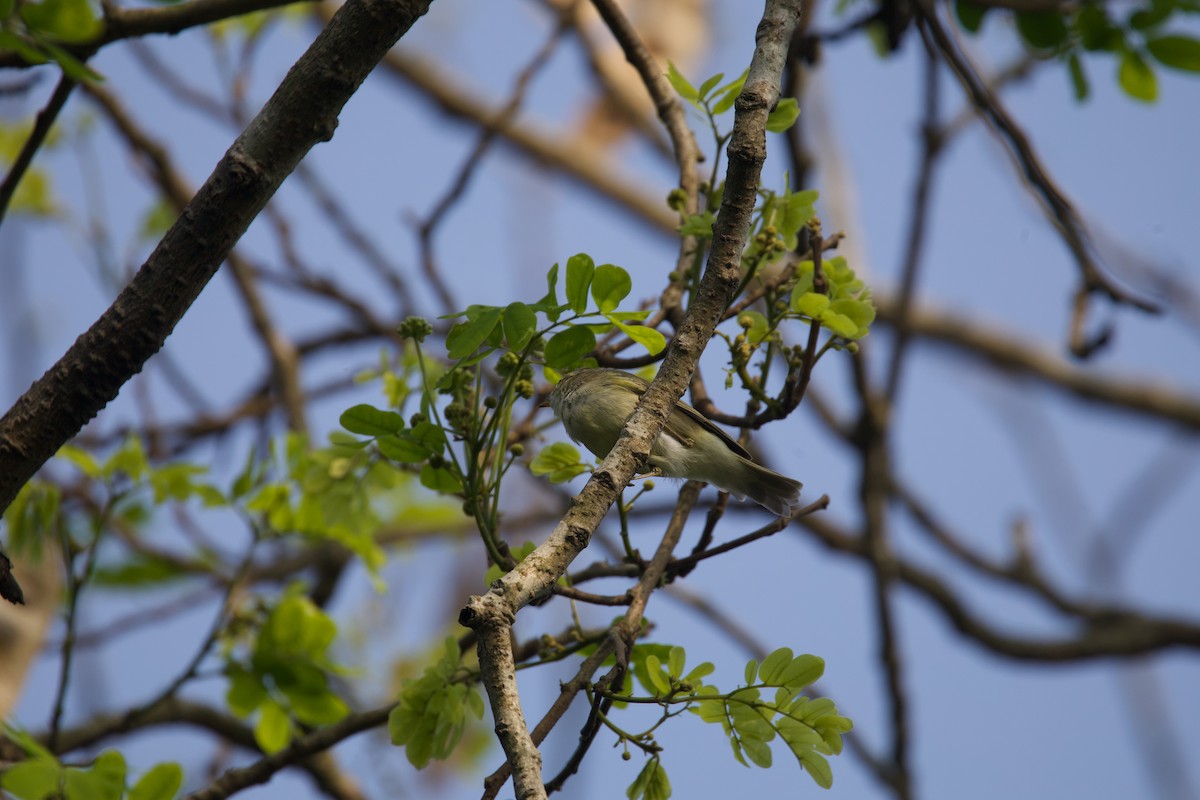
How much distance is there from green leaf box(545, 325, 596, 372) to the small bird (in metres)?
0.49

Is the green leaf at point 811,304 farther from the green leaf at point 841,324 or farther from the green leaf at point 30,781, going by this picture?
the green leaf at point 30,781

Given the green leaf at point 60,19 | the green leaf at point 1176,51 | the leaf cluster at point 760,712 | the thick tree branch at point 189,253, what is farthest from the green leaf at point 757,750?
the green leaf at point 1176,51

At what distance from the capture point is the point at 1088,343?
11.0 feet

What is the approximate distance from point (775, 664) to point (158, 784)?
0.99 metres

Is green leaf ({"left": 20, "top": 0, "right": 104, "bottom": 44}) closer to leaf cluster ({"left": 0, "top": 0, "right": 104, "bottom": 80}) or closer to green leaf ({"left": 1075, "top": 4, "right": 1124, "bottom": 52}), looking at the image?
leaf cluster ({"left": 0, "top": 0, "right": 104, "bottom": 80})

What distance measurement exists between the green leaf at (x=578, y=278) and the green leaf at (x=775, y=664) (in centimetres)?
63

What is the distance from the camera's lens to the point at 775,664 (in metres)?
1.66

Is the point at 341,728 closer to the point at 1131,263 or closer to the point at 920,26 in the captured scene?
the point at 920,26

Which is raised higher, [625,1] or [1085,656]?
[625,1]

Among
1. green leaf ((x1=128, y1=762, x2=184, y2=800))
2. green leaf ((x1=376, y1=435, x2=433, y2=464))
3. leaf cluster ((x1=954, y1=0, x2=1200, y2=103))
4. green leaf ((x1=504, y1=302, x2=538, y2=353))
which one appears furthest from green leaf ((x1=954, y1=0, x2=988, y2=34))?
green leaf ((x1=128, y1=762, x2=184, y2=800))

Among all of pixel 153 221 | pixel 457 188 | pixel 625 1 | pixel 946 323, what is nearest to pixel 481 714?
pixel 457 188

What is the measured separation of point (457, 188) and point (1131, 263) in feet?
11.4

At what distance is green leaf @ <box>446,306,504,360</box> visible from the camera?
66.8 inches

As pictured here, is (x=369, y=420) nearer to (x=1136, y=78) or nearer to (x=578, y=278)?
(x=578, y=278)
